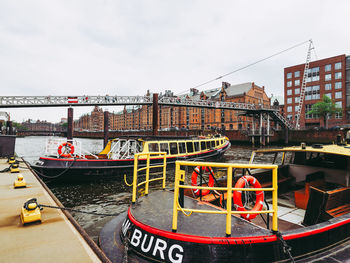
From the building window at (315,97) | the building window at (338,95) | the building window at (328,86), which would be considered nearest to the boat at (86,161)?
the building window at (338,95)

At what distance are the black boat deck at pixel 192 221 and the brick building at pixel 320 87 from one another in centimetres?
6324

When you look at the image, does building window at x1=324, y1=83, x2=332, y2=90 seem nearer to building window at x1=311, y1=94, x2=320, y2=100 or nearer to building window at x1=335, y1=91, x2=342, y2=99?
building window at x1=335, y1=91, x2=342, y2=99

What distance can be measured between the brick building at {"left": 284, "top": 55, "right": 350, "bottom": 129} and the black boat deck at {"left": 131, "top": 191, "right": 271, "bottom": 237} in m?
63.2

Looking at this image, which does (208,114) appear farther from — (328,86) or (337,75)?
(337,75)

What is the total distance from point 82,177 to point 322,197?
12590 mm

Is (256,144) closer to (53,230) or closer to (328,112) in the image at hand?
(328,112)

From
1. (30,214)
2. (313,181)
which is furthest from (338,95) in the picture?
(30,214)

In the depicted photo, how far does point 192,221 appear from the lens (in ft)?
11.4

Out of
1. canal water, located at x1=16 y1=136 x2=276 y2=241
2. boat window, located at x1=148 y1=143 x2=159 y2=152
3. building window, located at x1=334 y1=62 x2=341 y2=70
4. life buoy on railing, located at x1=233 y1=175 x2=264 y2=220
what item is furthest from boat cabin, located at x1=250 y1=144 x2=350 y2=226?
building window, located at x1=334 y1=62 x2=341 y2=70

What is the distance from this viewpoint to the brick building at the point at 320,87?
175 feet

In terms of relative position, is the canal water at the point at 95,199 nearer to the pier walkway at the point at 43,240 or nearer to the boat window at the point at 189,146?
the pier walkway at the point at 43,240

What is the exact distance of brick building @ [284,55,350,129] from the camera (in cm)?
5328

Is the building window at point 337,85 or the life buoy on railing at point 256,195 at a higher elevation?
the building window at point 337,85

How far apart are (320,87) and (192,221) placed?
69.7 meters
